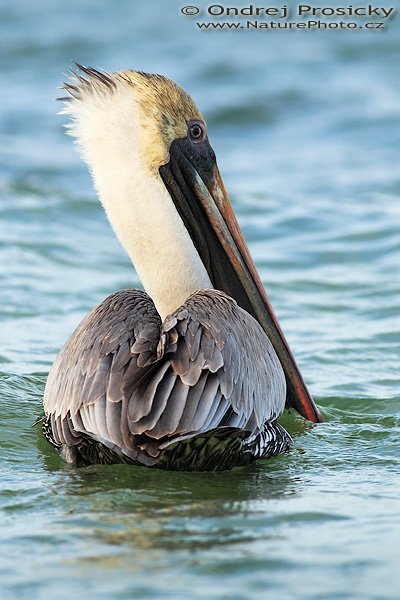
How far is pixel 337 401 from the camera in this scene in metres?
6.49

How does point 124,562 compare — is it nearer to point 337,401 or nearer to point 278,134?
point 337,401

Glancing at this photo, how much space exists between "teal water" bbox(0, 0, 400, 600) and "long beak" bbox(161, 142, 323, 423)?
0.25m

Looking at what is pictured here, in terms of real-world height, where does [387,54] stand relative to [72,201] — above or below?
above

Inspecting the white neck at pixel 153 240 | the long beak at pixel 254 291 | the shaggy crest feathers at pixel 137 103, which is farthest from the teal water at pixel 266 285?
the shaggy crest feathers at pixel 137 103

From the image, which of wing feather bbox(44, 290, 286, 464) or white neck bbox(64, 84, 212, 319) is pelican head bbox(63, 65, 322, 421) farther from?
wing feather bbox(44, 290, 286, 464)

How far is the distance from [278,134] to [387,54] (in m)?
3.78

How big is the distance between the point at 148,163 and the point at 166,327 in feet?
4.03

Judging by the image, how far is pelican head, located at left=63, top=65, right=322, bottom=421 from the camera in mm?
5531

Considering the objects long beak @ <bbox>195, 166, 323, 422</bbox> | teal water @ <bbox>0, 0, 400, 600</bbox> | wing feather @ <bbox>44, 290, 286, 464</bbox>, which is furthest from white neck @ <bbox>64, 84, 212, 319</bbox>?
teal water @ <bbox>0, 0, 400, 600</bbox>

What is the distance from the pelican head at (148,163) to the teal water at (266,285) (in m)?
1.01

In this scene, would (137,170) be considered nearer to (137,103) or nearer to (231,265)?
(137,103)

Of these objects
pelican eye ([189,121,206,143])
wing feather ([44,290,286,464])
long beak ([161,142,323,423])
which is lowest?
wing feather ([44,290,286,464])

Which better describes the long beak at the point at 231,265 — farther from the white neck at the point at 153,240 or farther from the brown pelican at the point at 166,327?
the white neck at the point at 153,240

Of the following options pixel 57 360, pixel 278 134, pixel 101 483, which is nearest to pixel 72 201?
pixel 278 134
